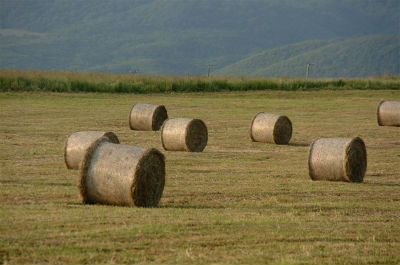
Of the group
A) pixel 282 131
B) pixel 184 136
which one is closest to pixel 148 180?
pixel 184 136

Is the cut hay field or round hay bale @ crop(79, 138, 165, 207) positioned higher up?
round hay bale @ crop(79, 138, 165, 207)

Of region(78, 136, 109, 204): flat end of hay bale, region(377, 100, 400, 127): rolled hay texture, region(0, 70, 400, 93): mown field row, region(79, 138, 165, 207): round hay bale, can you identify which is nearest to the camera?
region(79, 138, 165, 207): round hay bale

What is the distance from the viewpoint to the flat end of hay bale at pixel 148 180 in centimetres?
1172

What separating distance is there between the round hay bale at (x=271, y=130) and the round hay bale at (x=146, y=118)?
17.0ft

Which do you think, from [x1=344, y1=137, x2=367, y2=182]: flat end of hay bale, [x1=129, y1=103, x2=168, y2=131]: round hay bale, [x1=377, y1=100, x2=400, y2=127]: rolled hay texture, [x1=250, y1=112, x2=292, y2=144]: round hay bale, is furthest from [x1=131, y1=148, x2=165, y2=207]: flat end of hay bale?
[x1=377, y1=100, x2=400, y2=127]: rolled hay texture

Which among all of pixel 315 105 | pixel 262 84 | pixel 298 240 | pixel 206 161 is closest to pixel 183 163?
pixel 206 161

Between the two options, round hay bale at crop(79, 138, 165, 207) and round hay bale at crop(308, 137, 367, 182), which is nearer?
round hay bale at crop(79, 138, 165, 207)

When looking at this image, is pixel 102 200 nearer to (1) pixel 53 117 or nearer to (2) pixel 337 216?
(2) pixel 337 216

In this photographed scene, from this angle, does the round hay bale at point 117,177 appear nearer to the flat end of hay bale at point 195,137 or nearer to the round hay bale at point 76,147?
the round hay bale at point 76,147

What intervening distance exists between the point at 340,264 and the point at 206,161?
10.2 m

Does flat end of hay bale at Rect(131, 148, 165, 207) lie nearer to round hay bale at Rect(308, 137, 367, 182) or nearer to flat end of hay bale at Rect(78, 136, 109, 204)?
flat end of hay bale at Rect(78, 136, 109, 204)

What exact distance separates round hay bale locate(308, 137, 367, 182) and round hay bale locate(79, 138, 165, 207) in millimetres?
4696

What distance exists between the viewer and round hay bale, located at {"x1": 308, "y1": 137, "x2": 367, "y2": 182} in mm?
15414

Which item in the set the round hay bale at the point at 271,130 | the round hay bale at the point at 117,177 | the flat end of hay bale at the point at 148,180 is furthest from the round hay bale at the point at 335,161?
the round hay bale at the point at 271,130
